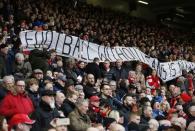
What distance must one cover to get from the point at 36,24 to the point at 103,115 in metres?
6.30

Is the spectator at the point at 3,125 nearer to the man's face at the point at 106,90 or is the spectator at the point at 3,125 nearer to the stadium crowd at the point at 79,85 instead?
the stadium crowd at the point at 79,85

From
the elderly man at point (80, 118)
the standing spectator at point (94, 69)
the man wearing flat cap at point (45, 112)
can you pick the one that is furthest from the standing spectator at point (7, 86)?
the standing spectator at point (94, 69)

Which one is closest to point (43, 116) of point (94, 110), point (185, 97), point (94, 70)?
point (94, 110)

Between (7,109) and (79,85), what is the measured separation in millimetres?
2440

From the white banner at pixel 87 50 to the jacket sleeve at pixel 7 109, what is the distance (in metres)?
4.53

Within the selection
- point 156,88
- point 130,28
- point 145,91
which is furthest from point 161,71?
point 130,28

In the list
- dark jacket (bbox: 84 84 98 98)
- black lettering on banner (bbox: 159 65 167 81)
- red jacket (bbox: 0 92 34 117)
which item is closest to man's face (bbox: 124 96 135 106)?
dark jacket (bbox: 84 84 98 98)

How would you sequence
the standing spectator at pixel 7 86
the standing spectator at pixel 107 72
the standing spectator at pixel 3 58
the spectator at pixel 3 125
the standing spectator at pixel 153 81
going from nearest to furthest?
the spectator at pixel 3 125, the standing spectator at pixel 7 86, the standing spectator at pixel 3 58, the standing spectator at pixel 107 72, the standing spectator at pixel 153 81

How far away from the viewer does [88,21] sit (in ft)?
63.3

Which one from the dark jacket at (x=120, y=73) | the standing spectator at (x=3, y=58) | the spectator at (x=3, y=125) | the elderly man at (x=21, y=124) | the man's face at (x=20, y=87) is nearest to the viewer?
the elderly man at (x=21, y=124)

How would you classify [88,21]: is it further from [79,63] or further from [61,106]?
[61,106]

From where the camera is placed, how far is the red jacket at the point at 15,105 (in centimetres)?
Answer: 800

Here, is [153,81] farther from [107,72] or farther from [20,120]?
[20,120]

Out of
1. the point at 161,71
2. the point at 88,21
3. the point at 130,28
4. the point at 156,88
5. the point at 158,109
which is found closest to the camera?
the point at 158,109
